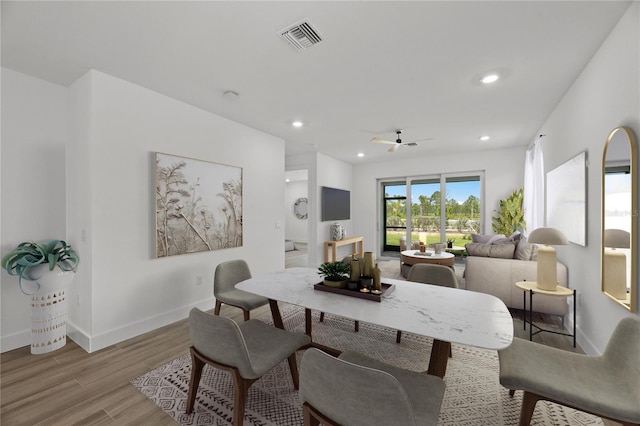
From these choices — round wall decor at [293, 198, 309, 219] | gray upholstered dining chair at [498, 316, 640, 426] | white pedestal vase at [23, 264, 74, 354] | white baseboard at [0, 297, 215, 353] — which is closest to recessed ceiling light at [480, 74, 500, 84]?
gray upholstered dining chair at [498, 316, 640, 426]

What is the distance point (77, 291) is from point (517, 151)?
7.33 m

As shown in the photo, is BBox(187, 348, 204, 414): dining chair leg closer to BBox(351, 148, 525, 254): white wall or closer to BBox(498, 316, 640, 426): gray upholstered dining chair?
BBox(498, 316, 640, 426): gray upholstered dining chair

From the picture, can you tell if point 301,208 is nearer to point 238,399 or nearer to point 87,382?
point 87,382

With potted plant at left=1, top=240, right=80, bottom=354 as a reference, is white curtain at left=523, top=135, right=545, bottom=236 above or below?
above

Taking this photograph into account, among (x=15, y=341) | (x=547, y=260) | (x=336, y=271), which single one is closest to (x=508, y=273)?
(x=547, y=260)

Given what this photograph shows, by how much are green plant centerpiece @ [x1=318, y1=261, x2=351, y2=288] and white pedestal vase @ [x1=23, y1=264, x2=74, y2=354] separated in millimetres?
2438

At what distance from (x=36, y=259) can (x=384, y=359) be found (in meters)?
3.14

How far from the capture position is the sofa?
3002 millimetres

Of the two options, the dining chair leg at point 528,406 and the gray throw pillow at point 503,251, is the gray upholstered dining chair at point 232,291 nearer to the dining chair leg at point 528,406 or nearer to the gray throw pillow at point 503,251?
the dining chair leg at point 528,406

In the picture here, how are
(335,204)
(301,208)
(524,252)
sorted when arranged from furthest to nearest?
(301,208) → (335,204) → (524,252)

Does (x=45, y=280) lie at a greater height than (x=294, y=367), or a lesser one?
greater

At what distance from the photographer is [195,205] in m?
3.22

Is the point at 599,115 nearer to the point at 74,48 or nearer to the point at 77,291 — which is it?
the point at 74,48

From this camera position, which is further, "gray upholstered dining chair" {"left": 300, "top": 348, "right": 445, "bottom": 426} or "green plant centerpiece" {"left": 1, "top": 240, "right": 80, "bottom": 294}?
"green plant centerpiece" {"left": 1, "top": 240, "right": 80, "bottom": 294}
